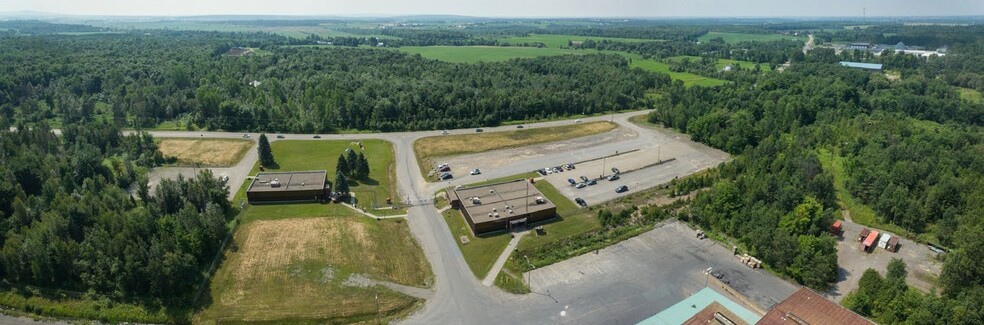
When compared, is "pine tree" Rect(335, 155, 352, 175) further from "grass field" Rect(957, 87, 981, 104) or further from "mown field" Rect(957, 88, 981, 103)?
"mown field" Rect(957, 88, 981, 103)

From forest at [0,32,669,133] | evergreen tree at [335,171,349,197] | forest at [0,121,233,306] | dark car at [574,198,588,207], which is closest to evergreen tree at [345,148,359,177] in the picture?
evergreen tree at [335,171,349,197]

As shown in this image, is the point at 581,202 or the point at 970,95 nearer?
the point at 581,202

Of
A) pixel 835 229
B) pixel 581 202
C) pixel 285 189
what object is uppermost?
pixel 285 189

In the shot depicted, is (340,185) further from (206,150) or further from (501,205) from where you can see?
(206,150)

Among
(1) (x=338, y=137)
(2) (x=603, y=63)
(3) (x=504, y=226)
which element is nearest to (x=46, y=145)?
(1) (x=338, y=137)

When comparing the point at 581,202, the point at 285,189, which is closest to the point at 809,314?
the point at 581,202

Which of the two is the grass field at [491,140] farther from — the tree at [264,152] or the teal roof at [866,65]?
the teal roof at [866,65]

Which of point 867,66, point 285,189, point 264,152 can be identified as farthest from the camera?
point 867,66
